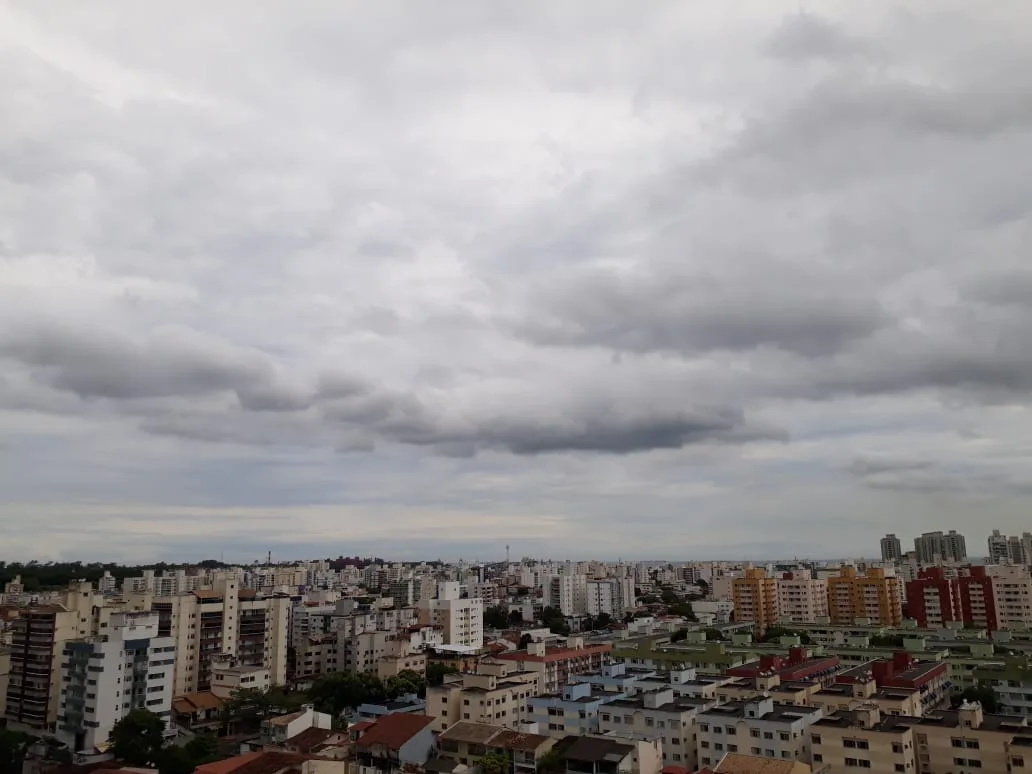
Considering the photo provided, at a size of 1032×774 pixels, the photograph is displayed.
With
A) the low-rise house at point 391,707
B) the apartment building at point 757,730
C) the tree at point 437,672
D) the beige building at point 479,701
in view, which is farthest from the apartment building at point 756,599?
the apartment building at point 757,730

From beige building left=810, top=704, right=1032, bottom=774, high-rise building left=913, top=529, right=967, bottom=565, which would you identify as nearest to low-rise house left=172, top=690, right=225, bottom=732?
beige building left=810, top=704, right=1032, bottom=774

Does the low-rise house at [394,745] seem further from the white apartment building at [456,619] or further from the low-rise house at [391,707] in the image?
the white apartment building at [456,619]

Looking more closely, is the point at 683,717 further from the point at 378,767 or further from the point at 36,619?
the point at 36,619

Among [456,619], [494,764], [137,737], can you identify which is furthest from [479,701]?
[456,619]

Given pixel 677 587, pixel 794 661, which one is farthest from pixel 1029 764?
pixel 677 587

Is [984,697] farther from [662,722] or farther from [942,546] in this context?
[942,546]
